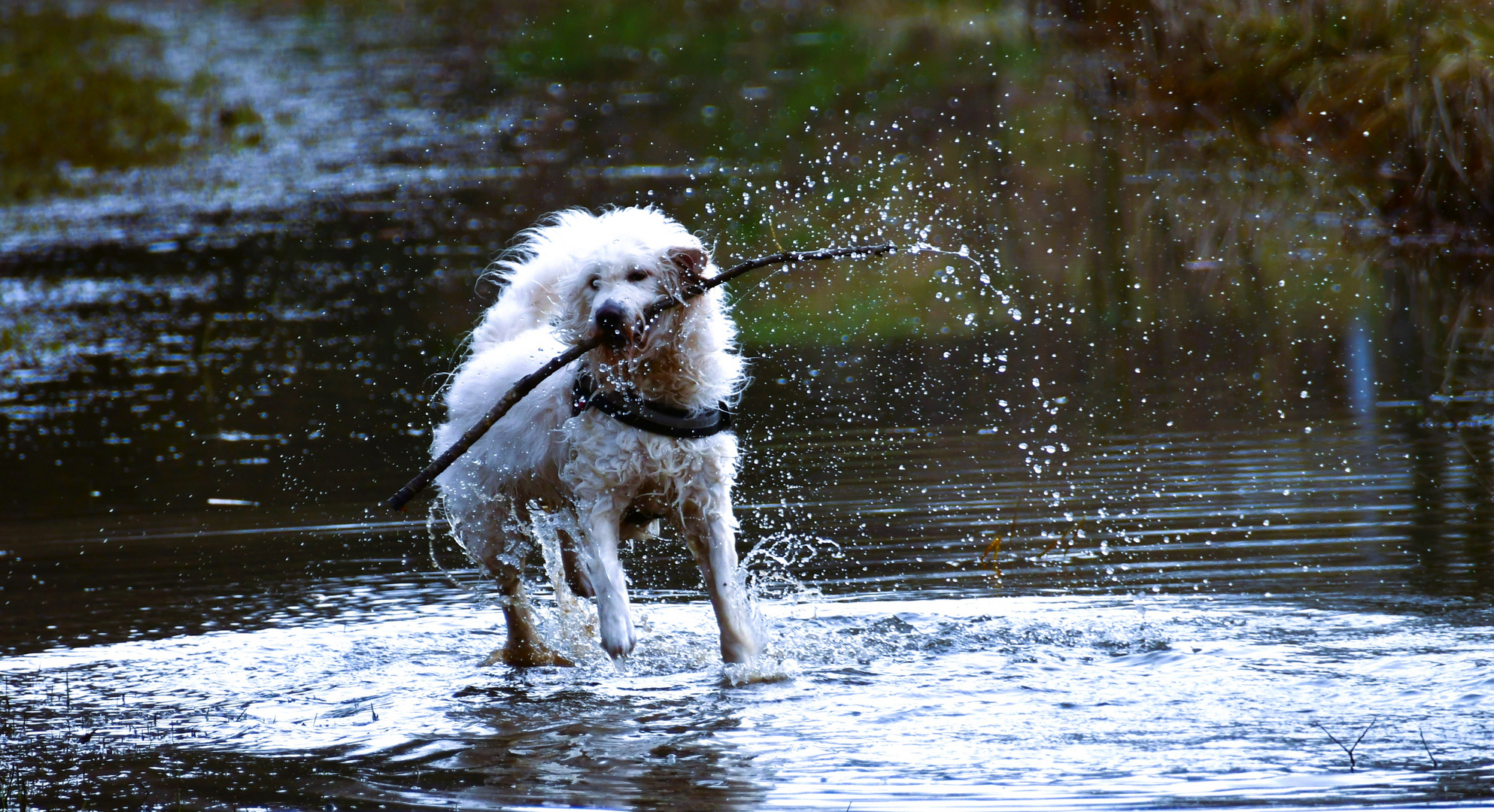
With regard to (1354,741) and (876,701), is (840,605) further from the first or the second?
(1354,741)

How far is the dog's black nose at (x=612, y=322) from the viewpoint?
5.90 metres

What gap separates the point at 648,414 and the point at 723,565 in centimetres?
60

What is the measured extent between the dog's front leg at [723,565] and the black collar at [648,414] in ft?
0.70

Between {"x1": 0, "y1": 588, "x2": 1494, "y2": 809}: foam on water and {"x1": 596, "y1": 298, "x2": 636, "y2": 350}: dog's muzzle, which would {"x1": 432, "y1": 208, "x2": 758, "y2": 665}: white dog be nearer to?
{"x1": 596, "y1": 298, "x2": 636, "y2": 350}: dog's muzzle

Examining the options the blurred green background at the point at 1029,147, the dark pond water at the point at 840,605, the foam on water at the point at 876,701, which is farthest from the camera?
the blurred green background at the point at 1029,147

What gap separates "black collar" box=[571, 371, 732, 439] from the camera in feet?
20.0

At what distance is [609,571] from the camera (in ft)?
20.1

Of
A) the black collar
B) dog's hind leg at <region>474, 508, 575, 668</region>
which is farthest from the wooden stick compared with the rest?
dog's hind leg at <region>474, 508, 575, 668</region>

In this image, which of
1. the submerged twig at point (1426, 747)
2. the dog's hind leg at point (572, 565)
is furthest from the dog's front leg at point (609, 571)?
the submerged twig at point (1426, 747)

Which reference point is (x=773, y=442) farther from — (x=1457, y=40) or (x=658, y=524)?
(x=1457, y=40)

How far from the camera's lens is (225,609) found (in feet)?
24.0

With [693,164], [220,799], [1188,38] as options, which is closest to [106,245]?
[693,164]

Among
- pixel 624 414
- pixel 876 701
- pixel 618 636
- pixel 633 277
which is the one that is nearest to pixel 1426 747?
pixel 876 701

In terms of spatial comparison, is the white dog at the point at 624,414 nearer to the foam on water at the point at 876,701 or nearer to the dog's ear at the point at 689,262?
the dog's ear at the point at 689,262
